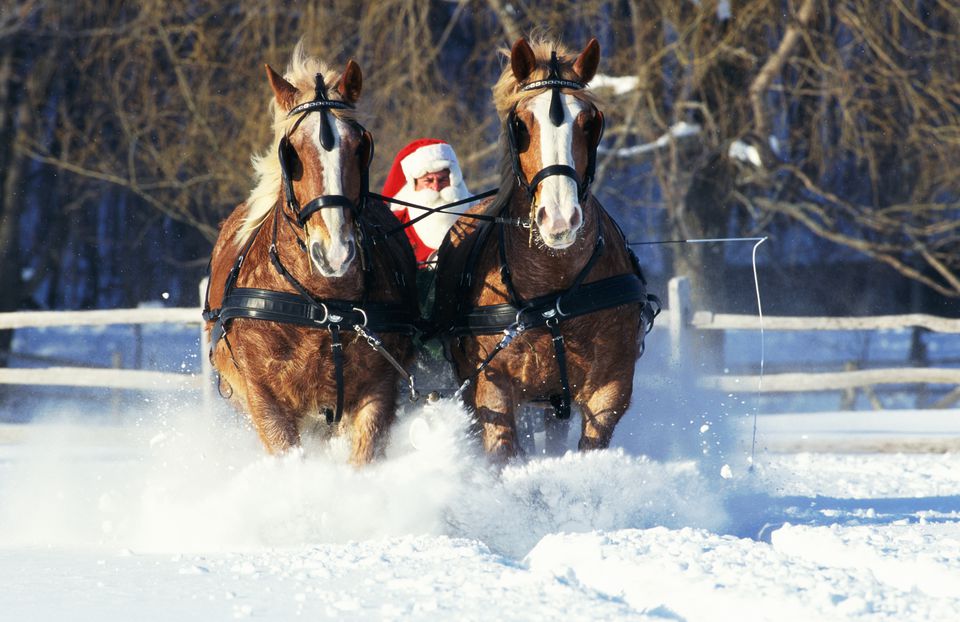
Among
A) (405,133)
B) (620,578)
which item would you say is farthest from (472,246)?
(405,133)

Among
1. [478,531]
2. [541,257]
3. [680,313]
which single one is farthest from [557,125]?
[680,313]

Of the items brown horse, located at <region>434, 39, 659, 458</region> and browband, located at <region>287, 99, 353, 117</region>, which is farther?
brown horse, located at <region>434, 39, 659, 458</region>

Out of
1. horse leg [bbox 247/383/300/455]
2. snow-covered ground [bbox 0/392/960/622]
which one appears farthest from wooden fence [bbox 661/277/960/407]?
horse leg [bbox 247/383/300/455]

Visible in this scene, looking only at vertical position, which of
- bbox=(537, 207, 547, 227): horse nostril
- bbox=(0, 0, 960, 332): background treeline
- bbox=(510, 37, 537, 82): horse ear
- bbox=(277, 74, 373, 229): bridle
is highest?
bbox=(0, 0, 960, 332): background treeline

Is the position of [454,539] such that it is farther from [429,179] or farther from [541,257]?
[429,179]

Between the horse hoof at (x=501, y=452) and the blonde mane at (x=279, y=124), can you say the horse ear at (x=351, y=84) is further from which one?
the horse hoof at (x=501, y=452)

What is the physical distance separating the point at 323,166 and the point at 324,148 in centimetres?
7

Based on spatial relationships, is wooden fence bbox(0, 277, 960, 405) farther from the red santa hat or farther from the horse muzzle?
the horse muzzle

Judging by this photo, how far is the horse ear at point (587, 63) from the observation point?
4.33 m

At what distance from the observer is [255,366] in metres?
4.38

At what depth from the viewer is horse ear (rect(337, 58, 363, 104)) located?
4.34m

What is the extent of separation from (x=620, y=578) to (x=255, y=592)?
100 cm

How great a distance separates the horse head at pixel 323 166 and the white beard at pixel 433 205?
1724 millimetres

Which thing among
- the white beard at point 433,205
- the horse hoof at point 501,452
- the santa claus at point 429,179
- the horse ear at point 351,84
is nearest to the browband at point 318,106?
the horse ear at point 351,84
